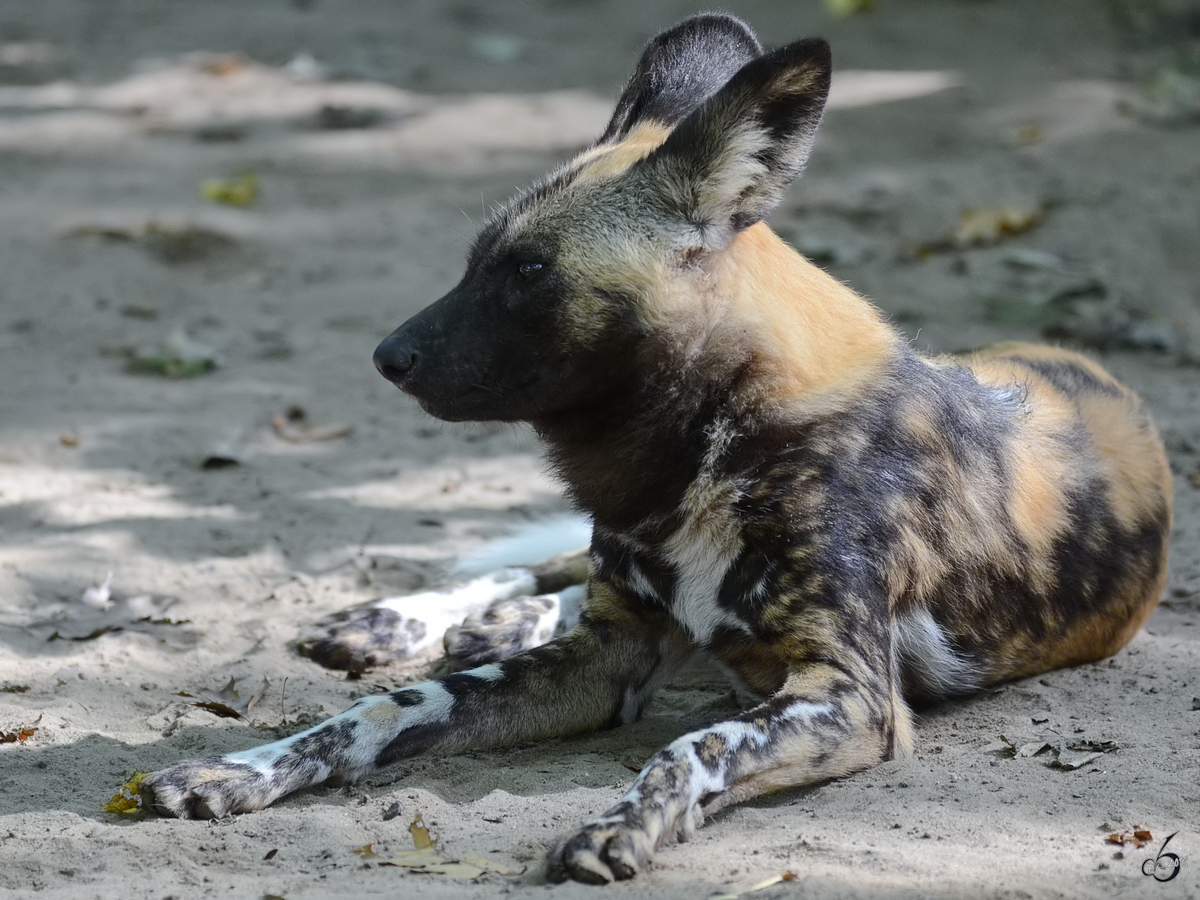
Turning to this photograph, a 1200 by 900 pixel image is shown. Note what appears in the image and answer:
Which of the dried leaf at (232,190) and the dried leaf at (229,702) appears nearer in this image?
the dried leaf at (229,702)

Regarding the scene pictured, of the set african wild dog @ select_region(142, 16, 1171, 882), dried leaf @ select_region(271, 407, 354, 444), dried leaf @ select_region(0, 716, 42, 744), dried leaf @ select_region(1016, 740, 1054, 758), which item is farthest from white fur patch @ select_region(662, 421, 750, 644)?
dried leaf @ select_region(271, 407, 354, 444)

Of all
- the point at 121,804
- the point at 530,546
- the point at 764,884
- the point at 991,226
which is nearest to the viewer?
the point at 764,884

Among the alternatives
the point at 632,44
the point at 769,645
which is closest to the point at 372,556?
the point at 769,645

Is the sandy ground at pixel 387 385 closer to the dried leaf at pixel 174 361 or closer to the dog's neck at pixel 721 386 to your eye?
the dried leaf at pixel 174 361

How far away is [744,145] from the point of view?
303 centimetres

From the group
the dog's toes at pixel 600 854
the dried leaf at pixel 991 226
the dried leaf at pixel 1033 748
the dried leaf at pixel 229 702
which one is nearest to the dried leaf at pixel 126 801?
the dried leaf at pixel 229 702

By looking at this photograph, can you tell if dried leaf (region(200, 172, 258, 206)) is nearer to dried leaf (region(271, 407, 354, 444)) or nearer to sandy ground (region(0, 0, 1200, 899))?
sandy ground (region(0, 0, 1200, 899))

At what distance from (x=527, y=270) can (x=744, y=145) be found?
0.58 m

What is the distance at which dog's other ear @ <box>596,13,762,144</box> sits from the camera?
3.65 metres

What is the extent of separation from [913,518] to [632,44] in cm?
659

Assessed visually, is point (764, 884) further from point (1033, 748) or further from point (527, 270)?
point (527, 270)

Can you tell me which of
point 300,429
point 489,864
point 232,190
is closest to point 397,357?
point 489,864

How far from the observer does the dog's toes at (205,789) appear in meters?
2.73

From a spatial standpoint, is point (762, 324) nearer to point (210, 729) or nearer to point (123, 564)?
point (210, 729)
